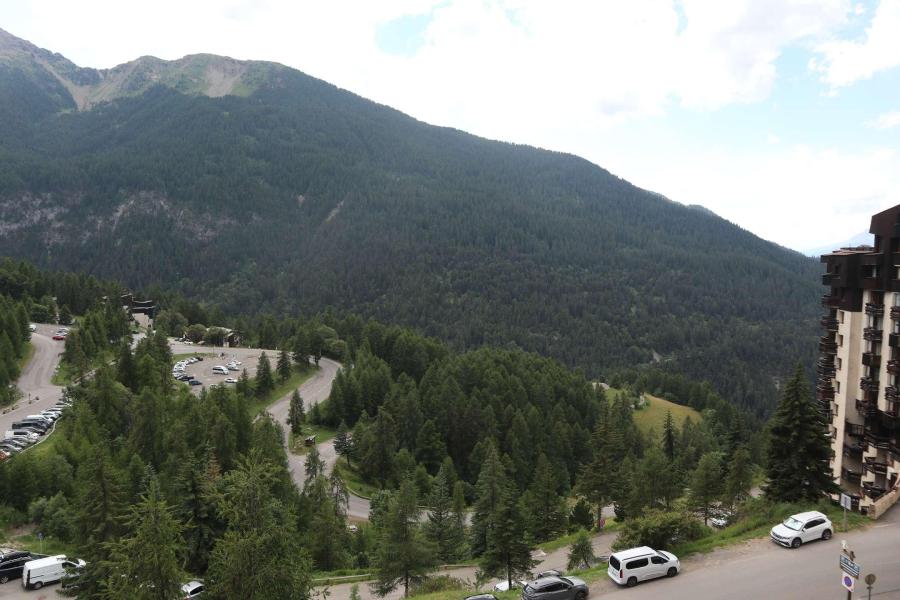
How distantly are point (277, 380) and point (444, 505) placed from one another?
55596mm

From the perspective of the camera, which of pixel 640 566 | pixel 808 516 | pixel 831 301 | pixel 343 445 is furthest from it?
pixel 343 445

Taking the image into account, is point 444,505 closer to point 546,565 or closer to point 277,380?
point 546,565

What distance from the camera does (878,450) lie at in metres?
39.0

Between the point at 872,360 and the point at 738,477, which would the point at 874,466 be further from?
the point at 738,477

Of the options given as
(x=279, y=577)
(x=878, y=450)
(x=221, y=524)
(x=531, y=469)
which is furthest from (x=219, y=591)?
(x=531, y=469)

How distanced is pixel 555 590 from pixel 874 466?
27357 millimetres

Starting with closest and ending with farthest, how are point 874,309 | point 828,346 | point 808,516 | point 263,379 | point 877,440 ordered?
point 808,516 → point 877,440 → point 874,309 → point 828,346 → point 263,379

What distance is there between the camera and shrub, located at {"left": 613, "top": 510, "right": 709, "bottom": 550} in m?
28.7

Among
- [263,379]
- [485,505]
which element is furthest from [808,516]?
[263,379]

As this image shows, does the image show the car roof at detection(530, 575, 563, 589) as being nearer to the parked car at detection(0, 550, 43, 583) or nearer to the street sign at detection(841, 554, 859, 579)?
the street sign at detection(841, 554, 859, 579)

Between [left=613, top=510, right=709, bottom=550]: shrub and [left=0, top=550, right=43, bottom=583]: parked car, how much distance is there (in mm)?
35070

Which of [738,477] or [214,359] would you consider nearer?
[738,477]

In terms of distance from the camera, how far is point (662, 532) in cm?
2875

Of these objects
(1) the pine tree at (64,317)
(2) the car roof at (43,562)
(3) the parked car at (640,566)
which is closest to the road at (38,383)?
(1) the pine tree at (64,317)
